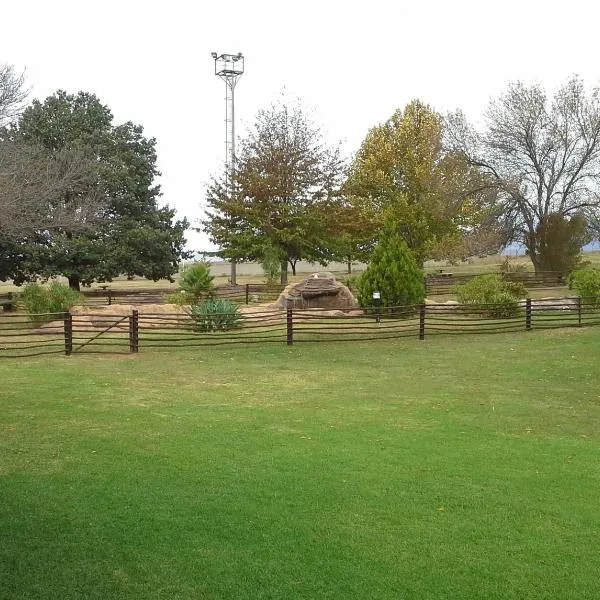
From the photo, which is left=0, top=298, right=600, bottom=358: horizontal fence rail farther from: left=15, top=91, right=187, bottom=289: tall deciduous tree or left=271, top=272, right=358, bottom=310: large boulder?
left=15, top=91, right=187, bottom=289: tall deciduous tree

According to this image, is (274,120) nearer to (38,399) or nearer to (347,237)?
(347,237)

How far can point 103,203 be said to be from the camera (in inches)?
1195

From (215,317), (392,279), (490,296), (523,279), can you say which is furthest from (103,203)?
(523,279)

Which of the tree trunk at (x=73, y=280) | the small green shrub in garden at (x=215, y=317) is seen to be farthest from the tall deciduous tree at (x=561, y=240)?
the tree trunk at (x=73, y=280)

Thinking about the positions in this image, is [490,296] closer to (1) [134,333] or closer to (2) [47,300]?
(1) [134,333]

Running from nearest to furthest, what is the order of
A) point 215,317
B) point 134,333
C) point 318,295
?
point 134,333, point 215,317, point 318,295

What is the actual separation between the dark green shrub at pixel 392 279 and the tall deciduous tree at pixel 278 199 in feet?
40.5

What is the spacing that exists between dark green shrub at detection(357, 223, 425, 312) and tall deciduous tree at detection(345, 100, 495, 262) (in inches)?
540

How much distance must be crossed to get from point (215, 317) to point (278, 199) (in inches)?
706

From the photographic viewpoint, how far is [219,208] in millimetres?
36219

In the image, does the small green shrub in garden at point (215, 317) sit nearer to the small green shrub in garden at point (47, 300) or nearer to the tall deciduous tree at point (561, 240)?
the small green shrub in garden at point (47, 300)

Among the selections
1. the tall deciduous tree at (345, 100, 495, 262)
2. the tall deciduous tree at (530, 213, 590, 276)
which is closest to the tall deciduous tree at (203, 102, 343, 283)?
the tall deciduous tree at (345, 100, 495, 262)

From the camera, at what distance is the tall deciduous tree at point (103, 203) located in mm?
30188

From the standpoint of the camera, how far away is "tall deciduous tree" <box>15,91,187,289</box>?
1188 inches
